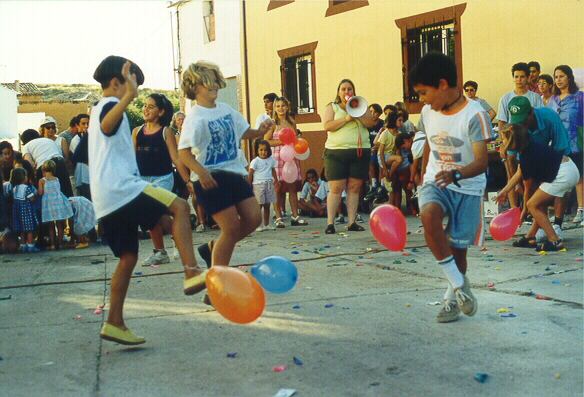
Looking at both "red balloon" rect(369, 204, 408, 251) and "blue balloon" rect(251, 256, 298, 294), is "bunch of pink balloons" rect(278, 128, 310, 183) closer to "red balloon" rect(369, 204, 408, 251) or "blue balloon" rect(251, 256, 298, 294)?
"red balloon" rect(369, 204, 408, 251)

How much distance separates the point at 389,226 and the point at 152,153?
360 centimetres

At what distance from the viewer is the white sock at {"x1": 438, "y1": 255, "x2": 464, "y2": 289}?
5156mm

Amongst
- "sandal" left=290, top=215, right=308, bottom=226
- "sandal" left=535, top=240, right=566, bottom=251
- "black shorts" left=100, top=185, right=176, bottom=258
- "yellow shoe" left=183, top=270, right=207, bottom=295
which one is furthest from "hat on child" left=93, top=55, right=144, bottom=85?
"sandal" left=290, top=215, right=308, bottom=226

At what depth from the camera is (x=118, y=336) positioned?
483 centimetres

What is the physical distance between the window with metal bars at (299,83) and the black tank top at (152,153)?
1146 cm

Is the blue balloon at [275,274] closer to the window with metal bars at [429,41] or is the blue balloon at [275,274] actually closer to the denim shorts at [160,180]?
the denim shorts at [160,180]

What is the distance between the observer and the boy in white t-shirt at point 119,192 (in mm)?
4875

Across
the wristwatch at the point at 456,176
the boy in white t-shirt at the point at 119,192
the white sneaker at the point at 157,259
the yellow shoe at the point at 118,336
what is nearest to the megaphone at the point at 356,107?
the white sneaker at the point at 157,259

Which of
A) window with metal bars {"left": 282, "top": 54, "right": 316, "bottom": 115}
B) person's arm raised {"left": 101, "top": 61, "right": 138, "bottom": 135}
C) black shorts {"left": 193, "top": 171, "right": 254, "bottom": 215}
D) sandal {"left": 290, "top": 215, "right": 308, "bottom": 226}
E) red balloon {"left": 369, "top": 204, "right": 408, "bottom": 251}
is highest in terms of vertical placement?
window with metal bars {"left": 282, "top": 54, "right": 316, "bottom": 115}

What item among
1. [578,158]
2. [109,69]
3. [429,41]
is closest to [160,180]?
[109,69]

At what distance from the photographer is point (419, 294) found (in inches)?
240

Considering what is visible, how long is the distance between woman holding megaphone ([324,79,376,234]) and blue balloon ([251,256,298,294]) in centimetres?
540

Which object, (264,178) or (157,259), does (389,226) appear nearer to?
(157,259)

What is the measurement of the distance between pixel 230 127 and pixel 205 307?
1300 mm
